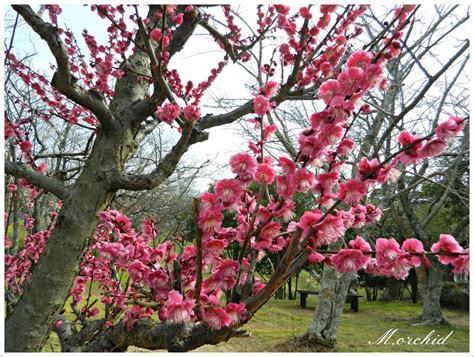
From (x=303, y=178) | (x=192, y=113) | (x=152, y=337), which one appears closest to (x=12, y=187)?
(x=192, y=113)

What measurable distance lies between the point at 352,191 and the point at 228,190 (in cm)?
46

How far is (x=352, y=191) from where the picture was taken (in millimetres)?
1382

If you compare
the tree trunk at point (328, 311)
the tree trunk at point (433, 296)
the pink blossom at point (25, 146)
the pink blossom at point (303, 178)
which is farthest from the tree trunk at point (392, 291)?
the pink blossom at point (303, 178)

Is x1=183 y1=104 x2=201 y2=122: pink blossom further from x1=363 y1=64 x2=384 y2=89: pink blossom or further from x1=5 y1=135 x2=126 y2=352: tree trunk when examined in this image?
x1=363 y1=64 x2=384 y2=89: pink blossom

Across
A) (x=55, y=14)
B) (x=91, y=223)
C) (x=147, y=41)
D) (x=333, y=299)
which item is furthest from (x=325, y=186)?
(x=333, y=299)

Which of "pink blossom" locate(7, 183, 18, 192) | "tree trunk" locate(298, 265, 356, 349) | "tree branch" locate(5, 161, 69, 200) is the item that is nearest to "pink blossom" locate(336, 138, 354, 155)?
"tree branch" locate(5, 161, 69, 200)

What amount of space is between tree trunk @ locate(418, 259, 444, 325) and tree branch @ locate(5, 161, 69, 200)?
9.06 meters

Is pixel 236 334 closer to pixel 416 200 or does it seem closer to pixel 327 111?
pixel 327 111

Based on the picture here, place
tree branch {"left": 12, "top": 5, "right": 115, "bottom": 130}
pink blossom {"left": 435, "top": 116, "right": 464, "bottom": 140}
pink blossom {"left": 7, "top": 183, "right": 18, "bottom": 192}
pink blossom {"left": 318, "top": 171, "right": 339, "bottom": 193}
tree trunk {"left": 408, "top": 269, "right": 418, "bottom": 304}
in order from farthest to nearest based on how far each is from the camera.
A: tree trunk {"left": 408, "top": 269, "right": 418, "bottom": 304}, pink blossom {"left": 7, "top": 183, "right": 18, "bottom": 192}, tree branch {"left": 12, "top": 5, "right": 115, "bottom": 130}, pink blossom {"left": 318, "top": 171, "right": 339, "bottom": 193}, pink blossom {"left": 435, "top": 116, "right": 464, "bottom": 140}

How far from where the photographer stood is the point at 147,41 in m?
1.69

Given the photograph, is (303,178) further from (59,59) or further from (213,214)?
(59,59)

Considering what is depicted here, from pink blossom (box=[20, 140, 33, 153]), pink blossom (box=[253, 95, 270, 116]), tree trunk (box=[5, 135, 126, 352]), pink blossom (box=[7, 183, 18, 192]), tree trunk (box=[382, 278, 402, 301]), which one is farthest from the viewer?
tree trunk (box=[382, 278, 402, 301])

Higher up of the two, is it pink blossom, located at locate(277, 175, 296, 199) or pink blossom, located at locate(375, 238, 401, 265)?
pink blossom, located at locate(277, 175, 296, 199)

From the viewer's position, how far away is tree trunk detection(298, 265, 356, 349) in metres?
6.18
